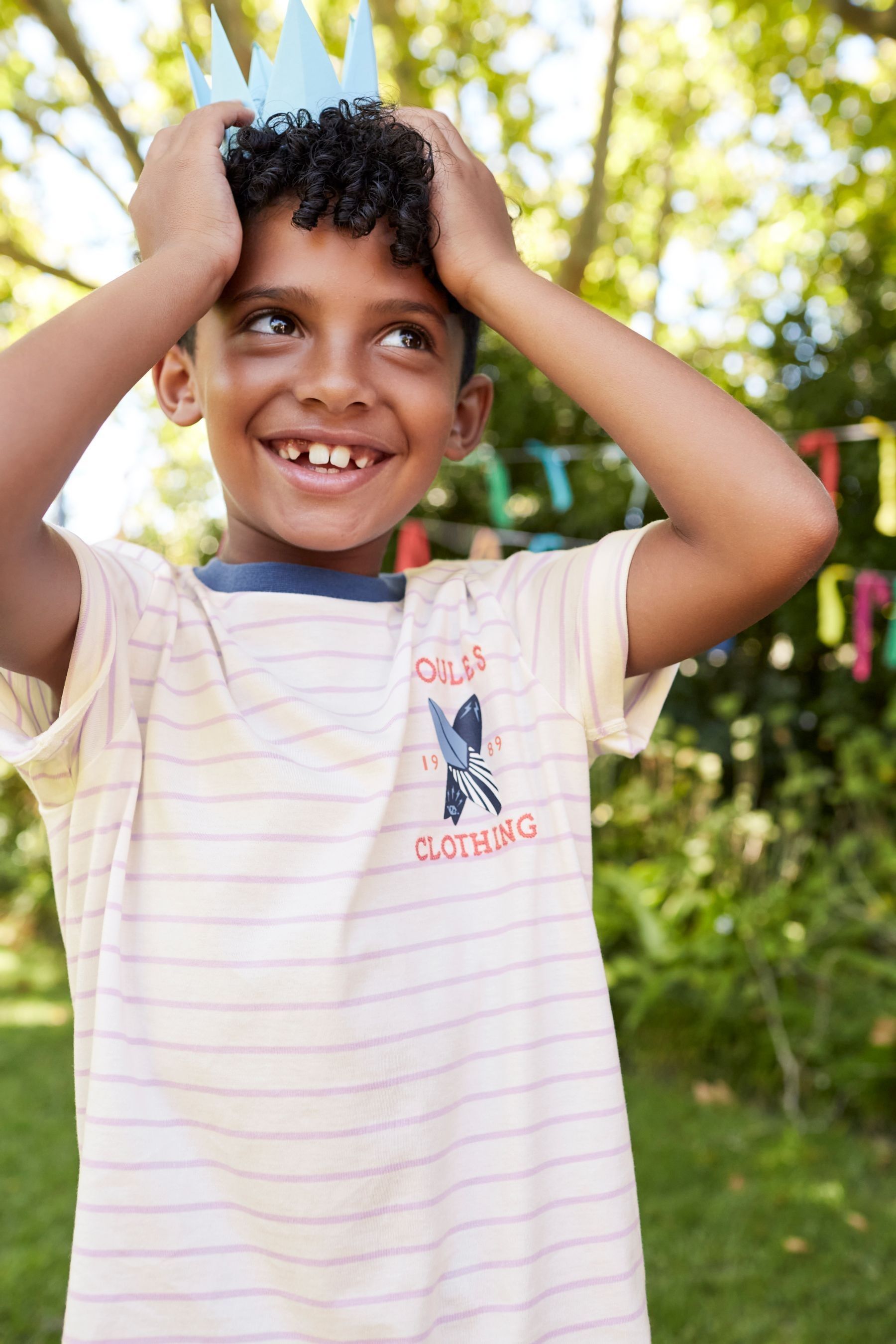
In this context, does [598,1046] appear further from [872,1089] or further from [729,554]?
[872,1089]

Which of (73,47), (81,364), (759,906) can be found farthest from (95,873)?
(73,47)

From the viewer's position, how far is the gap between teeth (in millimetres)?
1375

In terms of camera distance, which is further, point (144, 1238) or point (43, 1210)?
point (43, 1210)

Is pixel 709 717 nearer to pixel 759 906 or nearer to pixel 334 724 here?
pixel 759 906

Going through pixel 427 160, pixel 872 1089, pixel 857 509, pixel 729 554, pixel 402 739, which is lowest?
pixel 872 1089

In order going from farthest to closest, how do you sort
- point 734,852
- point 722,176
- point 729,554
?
point 722,176, point 734,852, point 729,554

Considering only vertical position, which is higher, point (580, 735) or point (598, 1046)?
point (580, 735)

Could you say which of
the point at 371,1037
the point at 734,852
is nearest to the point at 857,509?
the point at 734,852

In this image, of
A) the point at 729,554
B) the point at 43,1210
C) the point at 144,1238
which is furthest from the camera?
the point at 43,1210

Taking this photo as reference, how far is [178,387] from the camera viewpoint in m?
1.54

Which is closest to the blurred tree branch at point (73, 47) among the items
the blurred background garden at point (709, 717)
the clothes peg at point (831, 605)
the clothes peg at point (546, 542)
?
the blurred background garden at point (709, 717)

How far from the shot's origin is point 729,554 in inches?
50.1

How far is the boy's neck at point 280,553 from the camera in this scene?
4.91 ft

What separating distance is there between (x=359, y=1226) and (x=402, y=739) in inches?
20.7
